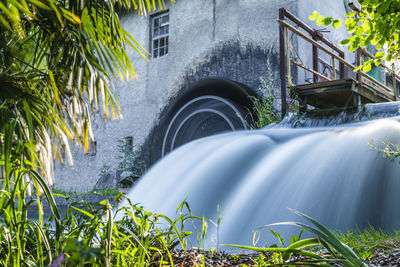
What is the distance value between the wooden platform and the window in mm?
3755

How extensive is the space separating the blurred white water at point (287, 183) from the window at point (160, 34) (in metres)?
4.71

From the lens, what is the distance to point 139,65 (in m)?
8.78

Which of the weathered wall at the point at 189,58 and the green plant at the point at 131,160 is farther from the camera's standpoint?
the green plant at the point at 131,160

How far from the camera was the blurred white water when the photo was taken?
2514 mm

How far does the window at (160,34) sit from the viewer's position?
27.7ft

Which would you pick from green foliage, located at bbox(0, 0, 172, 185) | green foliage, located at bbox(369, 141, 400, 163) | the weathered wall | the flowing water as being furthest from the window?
green foliage, located at bbox(0, 0, 172, 185)

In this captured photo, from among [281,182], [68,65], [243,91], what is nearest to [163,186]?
[281,182]

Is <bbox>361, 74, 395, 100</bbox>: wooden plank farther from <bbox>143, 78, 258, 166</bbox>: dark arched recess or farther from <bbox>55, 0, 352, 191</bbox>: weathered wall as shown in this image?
<bbox>143, 78, 258, 166</bbox>: dark arched recess

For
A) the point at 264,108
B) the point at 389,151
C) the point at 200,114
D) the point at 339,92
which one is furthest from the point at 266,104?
the point at 389,151

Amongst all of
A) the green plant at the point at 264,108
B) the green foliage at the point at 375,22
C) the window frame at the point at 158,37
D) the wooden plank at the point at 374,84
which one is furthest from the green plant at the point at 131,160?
the green foliage at the point at 375,22

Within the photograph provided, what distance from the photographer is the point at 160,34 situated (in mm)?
8562

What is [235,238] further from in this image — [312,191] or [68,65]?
[68,65]

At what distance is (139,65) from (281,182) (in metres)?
6.39

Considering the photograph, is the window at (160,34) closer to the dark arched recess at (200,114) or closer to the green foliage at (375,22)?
the dark arched recess at (200,114)
